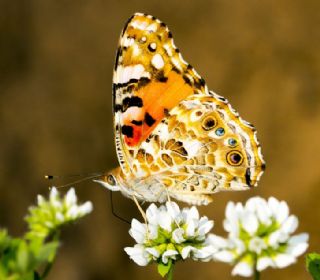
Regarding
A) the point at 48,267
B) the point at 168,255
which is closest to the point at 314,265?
the point at 168,255

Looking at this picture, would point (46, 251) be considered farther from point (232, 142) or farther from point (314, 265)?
point (232, 142)

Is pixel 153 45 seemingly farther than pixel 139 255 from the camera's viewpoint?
Yes

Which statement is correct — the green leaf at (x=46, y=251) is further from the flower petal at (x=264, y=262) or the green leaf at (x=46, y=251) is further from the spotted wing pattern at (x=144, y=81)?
the spotted wing pattern at (x=144, y=81)

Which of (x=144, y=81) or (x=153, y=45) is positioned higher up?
(x=153, y=45)

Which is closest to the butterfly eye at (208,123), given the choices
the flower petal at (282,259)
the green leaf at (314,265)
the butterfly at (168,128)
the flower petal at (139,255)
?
the butterfly at (168,128)

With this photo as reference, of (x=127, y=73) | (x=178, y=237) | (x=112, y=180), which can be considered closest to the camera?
(x=178, y=237)

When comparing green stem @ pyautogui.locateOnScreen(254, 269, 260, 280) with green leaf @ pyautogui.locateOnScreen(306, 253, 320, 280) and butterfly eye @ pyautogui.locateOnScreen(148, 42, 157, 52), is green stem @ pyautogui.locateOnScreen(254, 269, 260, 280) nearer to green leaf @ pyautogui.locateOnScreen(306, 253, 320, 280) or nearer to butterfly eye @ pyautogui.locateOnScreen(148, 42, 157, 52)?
green leaf @ pyautogui.locateOnScreen(306, 253, 320, 280)

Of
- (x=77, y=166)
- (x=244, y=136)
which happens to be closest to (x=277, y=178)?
(x=77, y=166)
